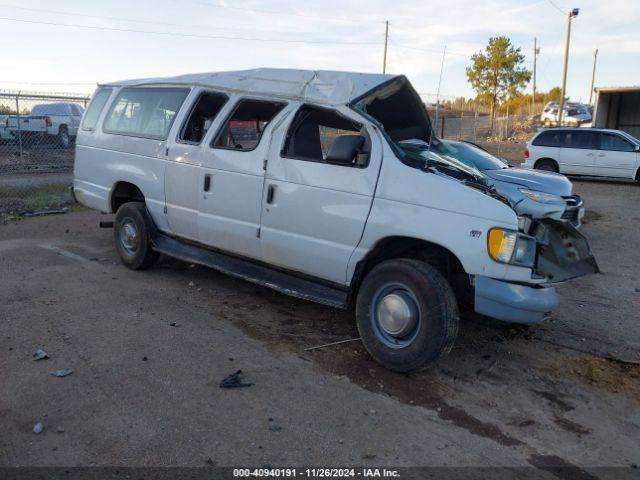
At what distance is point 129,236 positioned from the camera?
6.66 m

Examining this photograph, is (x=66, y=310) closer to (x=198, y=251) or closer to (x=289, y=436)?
(x=198, y=251)

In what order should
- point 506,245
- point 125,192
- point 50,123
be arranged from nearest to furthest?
point 506,245
point 125,192
point 50,123

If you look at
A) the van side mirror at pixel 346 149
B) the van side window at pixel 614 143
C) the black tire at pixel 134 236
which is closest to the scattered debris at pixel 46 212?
the black tire at pixel 134 236

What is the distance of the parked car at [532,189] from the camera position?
8.81 meters

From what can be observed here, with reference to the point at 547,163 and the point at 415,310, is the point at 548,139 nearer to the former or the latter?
the point at 547,163

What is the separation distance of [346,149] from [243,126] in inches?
63.0

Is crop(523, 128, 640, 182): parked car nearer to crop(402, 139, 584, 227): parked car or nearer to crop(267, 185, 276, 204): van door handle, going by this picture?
crop(402, 139, 584, 227): parked car

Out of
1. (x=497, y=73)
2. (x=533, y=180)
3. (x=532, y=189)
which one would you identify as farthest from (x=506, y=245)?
(x=497, y=73)

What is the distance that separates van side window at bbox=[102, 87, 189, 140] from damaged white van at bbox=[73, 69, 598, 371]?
2cm

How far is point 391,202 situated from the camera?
4.30 meters

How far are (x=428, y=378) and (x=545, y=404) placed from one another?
2.72ft

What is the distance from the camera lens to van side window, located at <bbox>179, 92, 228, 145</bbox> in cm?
587

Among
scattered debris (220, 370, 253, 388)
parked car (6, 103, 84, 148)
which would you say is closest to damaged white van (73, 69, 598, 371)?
scattered debris (220, 370, 253, 388)

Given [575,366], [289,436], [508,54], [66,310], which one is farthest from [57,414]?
[508,54]
